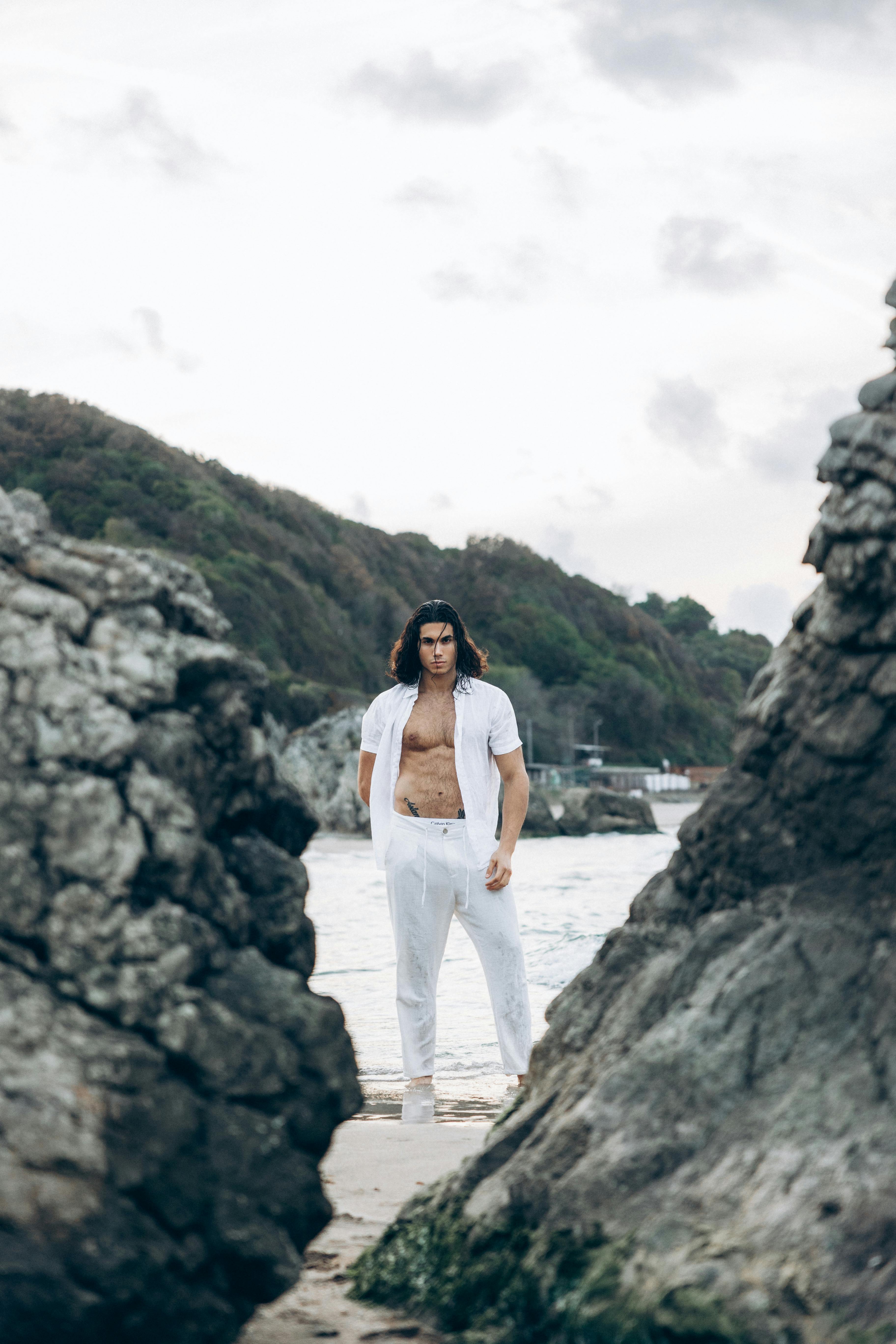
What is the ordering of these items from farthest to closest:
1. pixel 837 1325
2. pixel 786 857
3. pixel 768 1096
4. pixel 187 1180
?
pixel 786 857, pixel 768 1096, pixel 187 1180, pixel 837 1325

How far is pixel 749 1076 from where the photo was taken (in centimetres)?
287

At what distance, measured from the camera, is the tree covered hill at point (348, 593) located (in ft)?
222

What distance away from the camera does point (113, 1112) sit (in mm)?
2506

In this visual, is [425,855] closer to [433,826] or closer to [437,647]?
[433,826]

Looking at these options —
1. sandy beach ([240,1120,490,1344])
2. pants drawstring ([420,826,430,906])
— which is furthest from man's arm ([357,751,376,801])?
sandy beach ([240,1120,490,1344])

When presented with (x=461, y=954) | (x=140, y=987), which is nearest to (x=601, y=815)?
(x=461, y=954)

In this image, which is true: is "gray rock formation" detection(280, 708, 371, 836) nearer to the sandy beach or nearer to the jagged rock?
the jagged rock

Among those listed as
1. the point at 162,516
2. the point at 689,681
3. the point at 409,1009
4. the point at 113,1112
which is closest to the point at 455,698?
the point at 409,1009

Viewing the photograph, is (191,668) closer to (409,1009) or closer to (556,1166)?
(556,1166)

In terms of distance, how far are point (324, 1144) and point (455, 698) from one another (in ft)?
9.10

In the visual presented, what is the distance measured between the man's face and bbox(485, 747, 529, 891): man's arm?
481 mm

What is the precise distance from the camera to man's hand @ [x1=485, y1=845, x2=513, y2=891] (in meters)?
5.36

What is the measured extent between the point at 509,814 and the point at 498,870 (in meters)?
0.30

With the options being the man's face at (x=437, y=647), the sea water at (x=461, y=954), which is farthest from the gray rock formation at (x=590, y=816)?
the man's face at (x=437, y=647)
